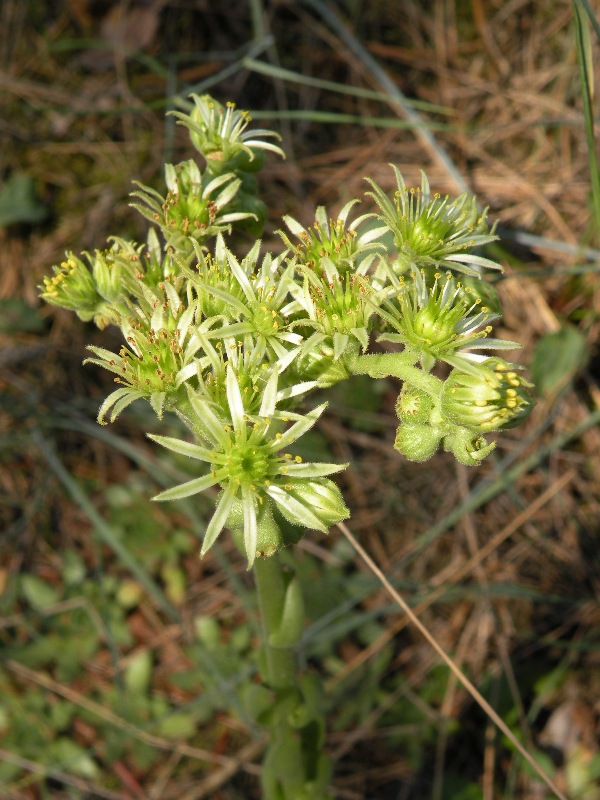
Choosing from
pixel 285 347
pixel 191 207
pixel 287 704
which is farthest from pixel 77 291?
pixel 287 704

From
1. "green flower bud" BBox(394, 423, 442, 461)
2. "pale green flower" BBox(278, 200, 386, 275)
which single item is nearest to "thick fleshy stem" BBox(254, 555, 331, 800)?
"green flower bud" BBox(394, 423, 442, 461)

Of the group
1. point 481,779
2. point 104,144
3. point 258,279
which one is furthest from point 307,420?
point 104,144

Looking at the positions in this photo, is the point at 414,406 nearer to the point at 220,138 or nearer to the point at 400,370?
the point at 400,370

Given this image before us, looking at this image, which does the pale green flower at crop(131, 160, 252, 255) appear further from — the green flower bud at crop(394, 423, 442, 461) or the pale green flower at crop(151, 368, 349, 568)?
the green flower bud at crop(394, 423, 442, 461)

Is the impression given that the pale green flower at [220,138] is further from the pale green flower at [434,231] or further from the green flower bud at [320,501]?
the green flower bud at [320,501]

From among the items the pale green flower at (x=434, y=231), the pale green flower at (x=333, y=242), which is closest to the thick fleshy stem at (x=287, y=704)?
the pale green flower at (x=333, y=242)

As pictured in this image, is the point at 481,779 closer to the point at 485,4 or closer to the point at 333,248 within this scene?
the point at 333,248

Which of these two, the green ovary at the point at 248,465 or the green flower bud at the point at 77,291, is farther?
the green flower bud at the point at 77,291
